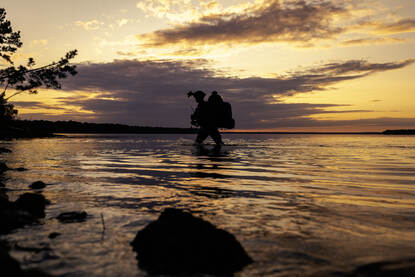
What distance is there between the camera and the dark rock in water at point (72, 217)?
674 cm

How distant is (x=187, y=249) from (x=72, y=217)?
11.4 feet

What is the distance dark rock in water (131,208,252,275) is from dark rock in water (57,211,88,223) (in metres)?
2.32

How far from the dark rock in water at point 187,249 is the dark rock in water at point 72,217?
2316mm

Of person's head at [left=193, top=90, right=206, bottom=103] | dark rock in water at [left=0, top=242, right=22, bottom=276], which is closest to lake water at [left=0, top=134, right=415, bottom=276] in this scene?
dark rock in water at [left=0, top=242, right=22, bottom=276]

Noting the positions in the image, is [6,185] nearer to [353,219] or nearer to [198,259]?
[198,259]

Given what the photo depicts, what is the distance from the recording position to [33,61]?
13.6 metres

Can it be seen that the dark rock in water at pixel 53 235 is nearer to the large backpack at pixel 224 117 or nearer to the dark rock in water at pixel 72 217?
the dark rock in water at pixel 72 217

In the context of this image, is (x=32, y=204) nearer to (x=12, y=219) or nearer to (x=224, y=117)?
(x=12, y=219)

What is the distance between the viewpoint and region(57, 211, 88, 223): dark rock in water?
265 inches

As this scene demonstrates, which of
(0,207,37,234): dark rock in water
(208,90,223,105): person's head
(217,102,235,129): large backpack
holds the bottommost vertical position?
(0,207,37,234): dark rock in water

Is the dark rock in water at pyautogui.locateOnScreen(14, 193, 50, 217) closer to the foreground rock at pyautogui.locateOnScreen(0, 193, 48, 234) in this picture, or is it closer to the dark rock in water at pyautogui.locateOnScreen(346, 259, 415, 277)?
the foreground rock at pyautogui.locateOnScreen(0, 193, 48, 234)

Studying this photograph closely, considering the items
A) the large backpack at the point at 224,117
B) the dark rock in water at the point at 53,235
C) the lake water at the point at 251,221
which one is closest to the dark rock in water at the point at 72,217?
the lake water at the point at 251,221

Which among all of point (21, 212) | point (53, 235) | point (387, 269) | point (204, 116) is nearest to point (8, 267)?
point (53, 235)

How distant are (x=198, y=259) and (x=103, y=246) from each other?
1792 mm
